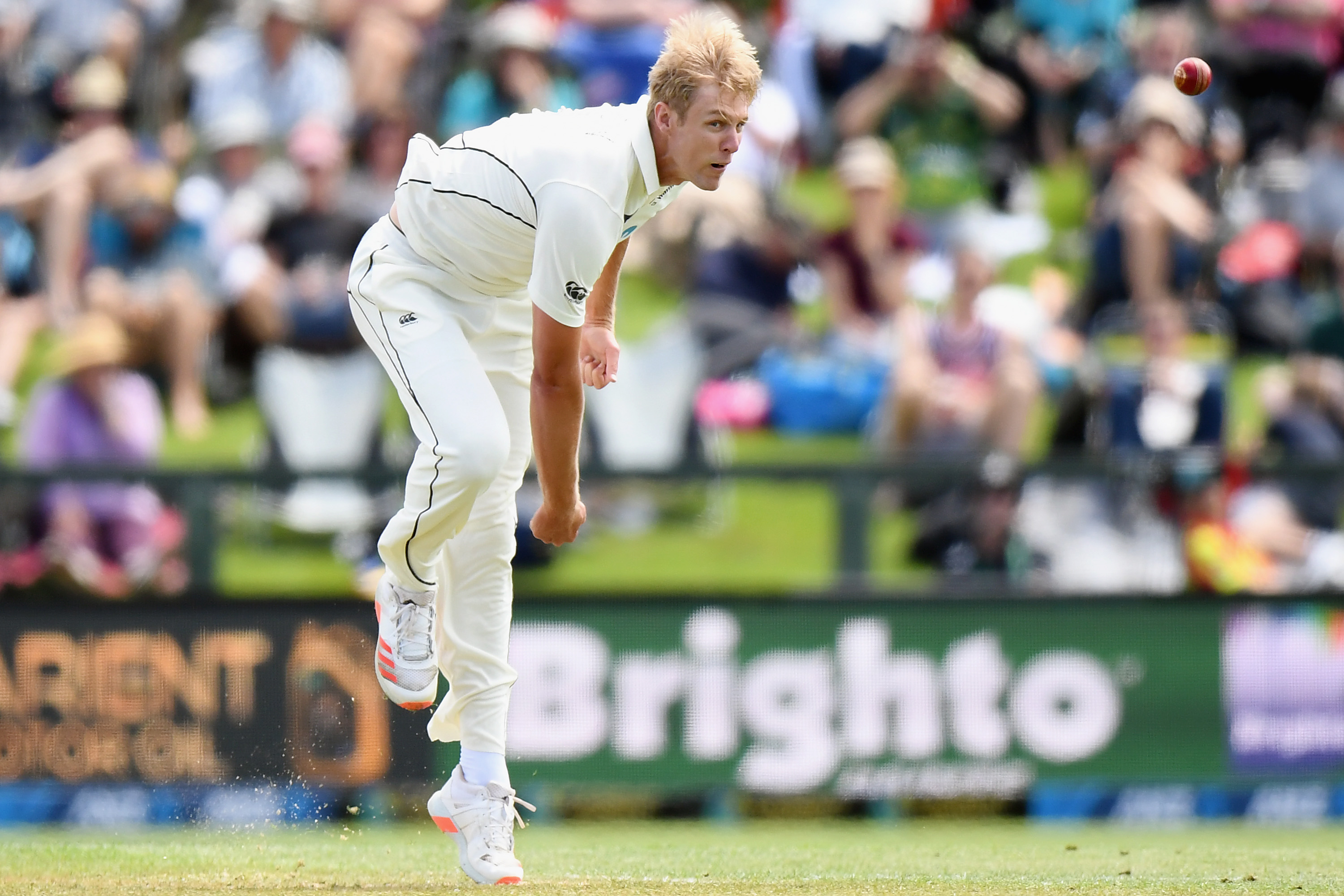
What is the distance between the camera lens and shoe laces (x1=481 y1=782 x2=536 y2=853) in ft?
19.5

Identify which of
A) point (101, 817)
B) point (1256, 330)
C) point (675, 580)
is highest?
point (1256, 330)

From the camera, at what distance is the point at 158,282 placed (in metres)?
11.4

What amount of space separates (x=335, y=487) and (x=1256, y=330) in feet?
19.9

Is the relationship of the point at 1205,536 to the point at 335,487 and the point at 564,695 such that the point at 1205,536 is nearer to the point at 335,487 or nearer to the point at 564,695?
the point at 564,695

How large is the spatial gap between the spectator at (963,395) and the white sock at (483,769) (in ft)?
15.5

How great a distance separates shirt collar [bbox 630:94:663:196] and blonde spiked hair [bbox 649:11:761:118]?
4 cm

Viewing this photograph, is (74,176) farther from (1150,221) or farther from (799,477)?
(1150,221)

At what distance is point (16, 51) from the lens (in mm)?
12898

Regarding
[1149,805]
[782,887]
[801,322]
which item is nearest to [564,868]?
[782,887]

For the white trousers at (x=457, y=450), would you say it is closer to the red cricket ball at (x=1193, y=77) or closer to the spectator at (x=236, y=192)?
the red cricket ball at (x=1193, y=77)

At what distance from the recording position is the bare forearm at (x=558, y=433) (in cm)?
546

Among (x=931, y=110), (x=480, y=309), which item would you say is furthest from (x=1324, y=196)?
(x=480, y=309)

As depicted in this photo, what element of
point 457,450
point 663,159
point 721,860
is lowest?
point 721,860

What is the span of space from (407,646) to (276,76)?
308 inches
